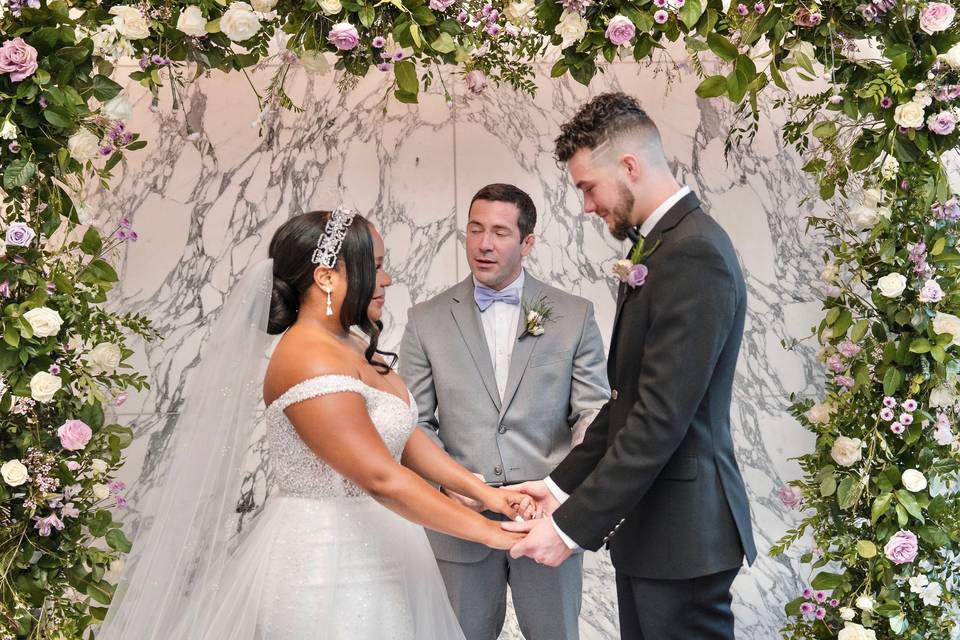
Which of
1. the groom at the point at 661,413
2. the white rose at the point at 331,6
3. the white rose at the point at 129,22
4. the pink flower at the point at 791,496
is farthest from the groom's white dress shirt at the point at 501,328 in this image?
the white rose at the point at 129,22

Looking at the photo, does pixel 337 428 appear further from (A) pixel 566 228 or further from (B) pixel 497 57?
(A) pixel 566 228

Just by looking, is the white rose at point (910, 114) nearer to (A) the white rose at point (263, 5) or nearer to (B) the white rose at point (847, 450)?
(B) the white rose at point (847, 450)

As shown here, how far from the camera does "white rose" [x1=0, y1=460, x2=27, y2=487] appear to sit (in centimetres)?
303

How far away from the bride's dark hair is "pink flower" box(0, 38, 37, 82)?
87 cm

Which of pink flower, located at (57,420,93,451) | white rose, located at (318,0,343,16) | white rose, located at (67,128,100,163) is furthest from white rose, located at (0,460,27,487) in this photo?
white rose, located at (318,0,343,16)

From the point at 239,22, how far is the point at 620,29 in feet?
3.84

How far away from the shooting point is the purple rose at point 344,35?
9.98 ft

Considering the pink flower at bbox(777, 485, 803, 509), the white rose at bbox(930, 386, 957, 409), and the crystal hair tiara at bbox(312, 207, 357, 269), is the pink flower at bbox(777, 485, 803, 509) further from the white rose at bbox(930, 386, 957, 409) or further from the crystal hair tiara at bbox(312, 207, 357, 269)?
the crystal hair tiara at bbox(312, 207, 357, 269)

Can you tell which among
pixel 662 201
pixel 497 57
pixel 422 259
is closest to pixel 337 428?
pixel 662 201

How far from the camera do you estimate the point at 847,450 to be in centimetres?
334

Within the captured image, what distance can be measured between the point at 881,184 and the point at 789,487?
1.22 meters

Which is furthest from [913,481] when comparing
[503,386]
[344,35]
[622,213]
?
[344,35]

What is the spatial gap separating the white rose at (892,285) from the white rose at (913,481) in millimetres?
594

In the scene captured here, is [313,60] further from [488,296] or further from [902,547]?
[902,547]
